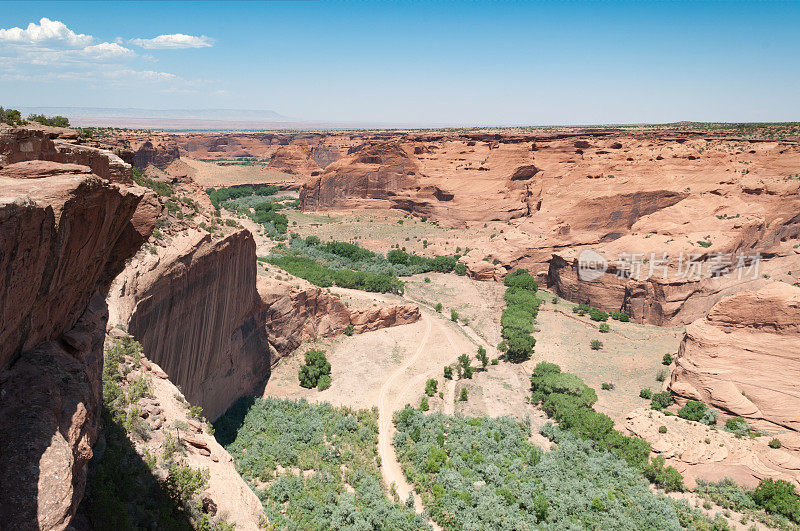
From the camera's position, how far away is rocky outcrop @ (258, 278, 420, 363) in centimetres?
3197

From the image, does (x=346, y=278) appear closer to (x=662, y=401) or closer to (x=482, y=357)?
(x=482, y=357)

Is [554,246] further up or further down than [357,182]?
further down

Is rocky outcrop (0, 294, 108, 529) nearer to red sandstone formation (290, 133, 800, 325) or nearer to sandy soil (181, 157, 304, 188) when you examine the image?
red sandstone formation (290, 133, 800, 325)

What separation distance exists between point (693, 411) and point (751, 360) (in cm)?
455

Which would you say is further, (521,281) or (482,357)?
(521,281)

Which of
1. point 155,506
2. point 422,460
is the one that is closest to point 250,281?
point 422,460

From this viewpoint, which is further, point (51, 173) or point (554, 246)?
point (554, 246)

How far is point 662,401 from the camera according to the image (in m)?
26.5

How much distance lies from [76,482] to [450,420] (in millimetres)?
22669

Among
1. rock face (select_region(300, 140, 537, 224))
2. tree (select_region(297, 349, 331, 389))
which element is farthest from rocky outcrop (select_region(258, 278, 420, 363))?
rock face (select_region(300, 140, 537, 224))

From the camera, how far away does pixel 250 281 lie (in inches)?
1120

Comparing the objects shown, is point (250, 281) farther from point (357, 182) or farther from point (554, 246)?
point (357, 182)

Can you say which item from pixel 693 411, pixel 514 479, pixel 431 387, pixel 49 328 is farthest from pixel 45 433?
pixel 693 411

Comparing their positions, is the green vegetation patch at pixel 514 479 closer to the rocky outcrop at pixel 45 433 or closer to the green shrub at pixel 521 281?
the rocky outcrop at pixel 45 433
